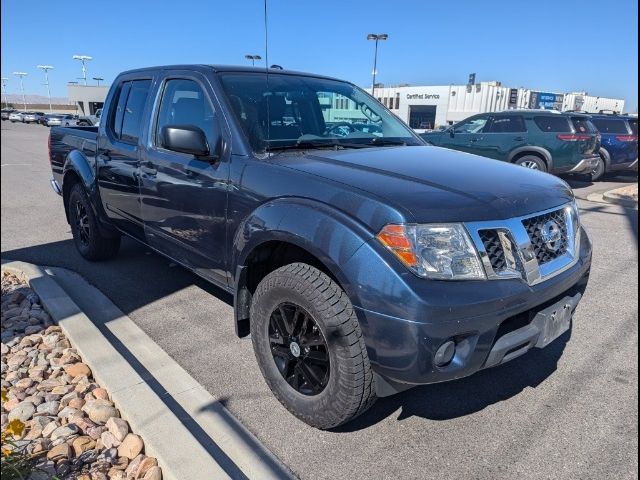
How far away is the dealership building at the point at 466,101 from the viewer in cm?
4547

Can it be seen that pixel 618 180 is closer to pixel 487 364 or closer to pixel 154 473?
pixel 487 364

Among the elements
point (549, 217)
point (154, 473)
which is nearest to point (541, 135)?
point (549, 217)

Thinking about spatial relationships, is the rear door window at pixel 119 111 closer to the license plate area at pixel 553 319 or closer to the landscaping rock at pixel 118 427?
the landscaping rock at pixel 118 427

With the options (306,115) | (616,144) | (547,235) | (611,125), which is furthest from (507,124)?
(547,235)

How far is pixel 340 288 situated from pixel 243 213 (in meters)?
0.85

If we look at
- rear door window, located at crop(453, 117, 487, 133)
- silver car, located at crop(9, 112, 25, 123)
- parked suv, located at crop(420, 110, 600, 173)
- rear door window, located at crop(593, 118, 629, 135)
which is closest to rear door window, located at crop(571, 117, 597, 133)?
parked suv, located at crop(420, 110, 600, 173)

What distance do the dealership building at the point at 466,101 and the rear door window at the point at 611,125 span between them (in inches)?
1210

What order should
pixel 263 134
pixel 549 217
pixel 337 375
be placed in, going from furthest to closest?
pixel 263 134, pixel 549 217, pixel 337 375

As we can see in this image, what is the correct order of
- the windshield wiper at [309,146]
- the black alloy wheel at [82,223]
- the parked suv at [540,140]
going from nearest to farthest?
the windshield wiper at [309,146]
the black alloy wheel at [82,223]
the parked suv at [540,140]

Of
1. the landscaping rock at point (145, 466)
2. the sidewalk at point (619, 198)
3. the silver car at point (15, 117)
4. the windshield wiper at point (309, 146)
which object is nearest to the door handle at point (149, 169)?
the windshield wiper at point (309, 146)

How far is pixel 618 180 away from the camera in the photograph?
1355 cm

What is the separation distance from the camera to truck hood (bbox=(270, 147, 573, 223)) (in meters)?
2.20

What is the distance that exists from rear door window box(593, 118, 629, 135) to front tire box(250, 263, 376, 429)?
528 inches

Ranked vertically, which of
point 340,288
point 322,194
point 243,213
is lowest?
point 340,288
